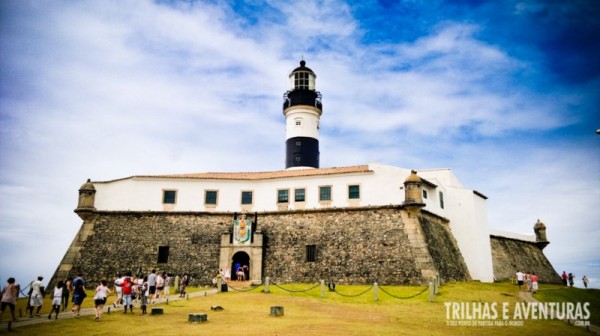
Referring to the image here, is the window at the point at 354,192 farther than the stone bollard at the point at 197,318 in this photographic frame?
Yes

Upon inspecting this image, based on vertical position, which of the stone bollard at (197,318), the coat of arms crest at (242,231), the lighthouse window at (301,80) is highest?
the lighthouse window at (301,80)

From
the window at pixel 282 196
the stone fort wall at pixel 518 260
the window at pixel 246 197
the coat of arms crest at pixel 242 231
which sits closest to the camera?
the coat of arms crest at pixel 242 231

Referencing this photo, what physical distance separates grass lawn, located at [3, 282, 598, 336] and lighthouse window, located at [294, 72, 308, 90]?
24.7 m

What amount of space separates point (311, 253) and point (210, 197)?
9.71 metres

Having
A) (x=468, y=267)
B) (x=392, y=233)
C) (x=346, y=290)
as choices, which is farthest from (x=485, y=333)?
(x=468, y=267)

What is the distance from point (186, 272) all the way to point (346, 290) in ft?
40.7

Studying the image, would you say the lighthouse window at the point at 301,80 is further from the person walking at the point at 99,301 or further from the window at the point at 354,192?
the person walking at the point at 99,301

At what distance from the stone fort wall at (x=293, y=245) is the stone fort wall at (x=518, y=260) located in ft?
20.9

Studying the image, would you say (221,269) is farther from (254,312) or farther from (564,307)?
(564,307)

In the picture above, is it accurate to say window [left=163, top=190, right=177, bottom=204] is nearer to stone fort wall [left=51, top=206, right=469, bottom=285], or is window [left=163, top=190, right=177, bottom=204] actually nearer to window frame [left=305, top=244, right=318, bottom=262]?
stone fort wall [left=51, top=206, right=469, bottom=285]

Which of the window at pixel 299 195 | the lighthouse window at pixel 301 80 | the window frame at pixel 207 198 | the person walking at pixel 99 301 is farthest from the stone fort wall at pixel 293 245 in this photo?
the lighthouse window at pixel 301 80

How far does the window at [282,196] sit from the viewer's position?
34781 mm

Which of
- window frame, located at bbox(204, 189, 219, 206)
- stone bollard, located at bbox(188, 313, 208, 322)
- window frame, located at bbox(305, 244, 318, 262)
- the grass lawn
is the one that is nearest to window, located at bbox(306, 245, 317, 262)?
window frame, located at bbox(305, 244, 318, 262)

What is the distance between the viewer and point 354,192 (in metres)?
33.1
